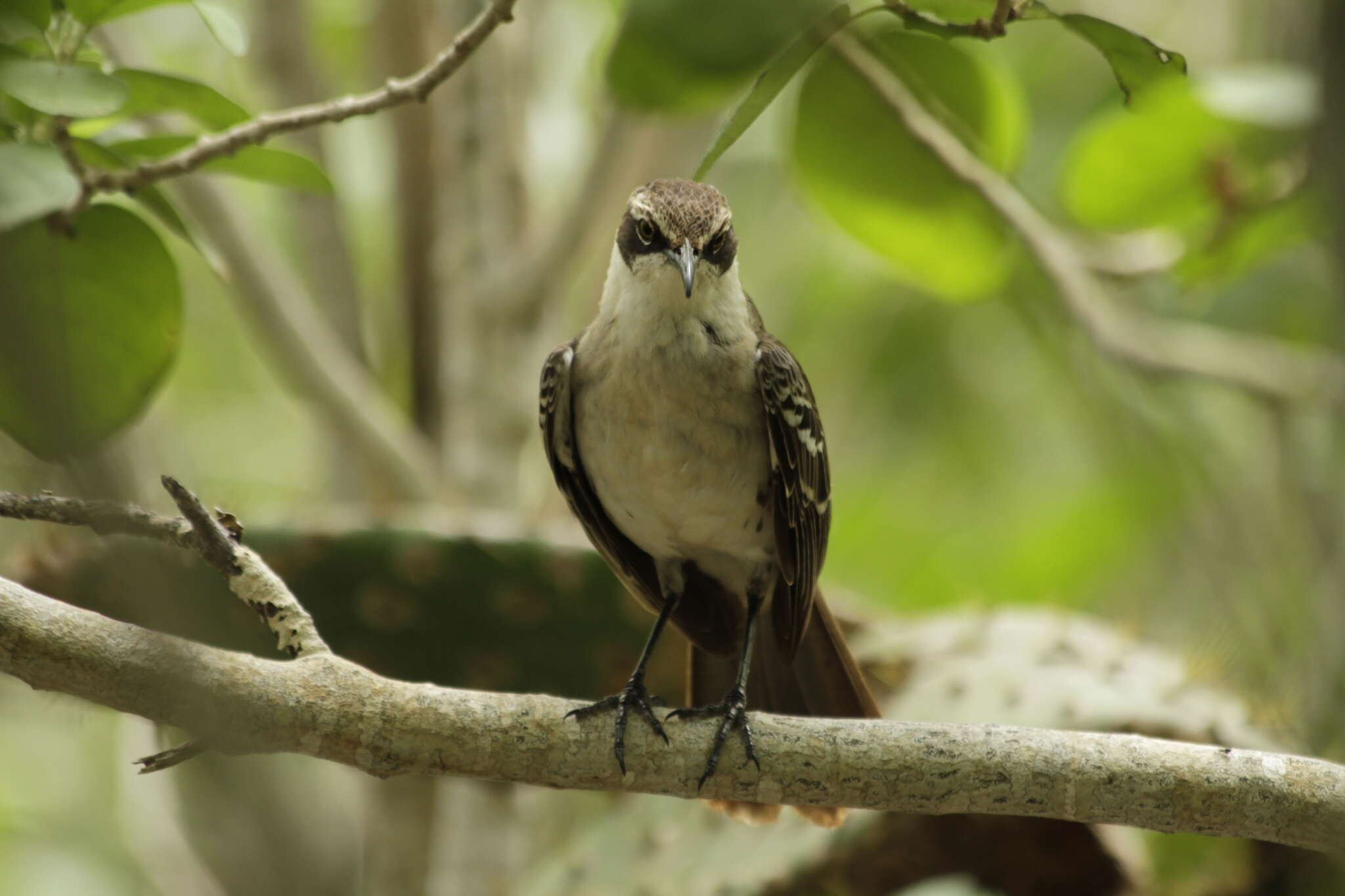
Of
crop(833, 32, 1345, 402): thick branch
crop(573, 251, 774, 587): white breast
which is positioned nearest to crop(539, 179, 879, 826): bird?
crop(573, 251, 774, 587): white breast

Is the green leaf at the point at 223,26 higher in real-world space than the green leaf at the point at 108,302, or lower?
higher

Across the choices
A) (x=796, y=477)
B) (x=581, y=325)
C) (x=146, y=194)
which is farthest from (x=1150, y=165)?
(x=581, y=325)

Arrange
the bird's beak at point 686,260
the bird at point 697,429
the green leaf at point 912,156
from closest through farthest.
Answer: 1. the green leaf at point 912,156
2. the bird's beak at point 686,260
3. the bird at point 697,429

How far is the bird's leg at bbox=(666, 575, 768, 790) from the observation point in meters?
2.68

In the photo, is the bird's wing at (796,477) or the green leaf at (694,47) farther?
the bird's wing at (796,477)

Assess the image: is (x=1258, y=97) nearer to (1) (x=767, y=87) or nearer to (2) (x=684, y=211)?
(2) (x=684, y=211)

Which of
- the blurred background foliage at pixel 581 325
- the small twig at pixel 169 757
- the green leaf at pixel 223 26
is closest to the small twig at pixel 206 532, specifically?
the blurred background foliage at pixel 581 325

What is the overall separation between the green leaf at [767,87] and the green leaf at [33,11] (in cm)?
118

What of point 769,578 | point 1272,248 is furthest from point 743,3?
point 1272,248

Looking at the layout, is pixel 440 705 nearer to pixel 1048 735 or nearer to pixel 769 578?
pixel 1048 735

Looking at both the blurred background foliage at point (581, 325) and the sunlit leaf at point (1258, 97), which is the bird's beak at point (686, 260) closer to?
the blurred background foliage at point (581, 325)

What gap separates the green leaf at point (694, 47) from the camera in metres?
2.62

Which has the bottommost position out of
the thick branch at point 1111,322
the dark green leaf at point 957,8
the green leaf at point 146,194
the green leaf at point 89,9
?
the green leaf at point 146,194

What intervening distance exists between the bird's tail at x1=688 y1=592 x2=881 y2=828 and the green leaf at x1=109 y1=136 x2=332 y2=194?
1.68m
